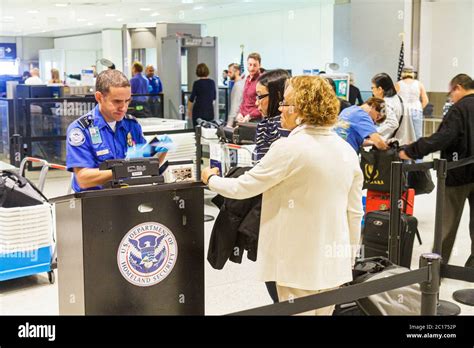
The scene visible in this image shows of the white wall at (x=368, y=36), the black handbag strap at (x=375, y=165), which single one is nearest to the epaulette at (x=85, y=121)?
the black handbag strap at (x=375, y=165)

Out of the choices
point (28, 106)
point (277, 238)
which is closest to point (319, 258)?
point (277, 238)

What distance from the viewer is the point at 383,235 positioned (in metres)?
5.07

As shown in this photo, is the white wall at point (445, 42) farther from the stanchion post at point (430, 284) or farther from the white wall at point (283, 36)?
the stanchion post at point (430, 284)

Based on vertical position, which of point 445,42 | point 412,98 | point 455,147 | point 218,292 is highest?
point 445,42

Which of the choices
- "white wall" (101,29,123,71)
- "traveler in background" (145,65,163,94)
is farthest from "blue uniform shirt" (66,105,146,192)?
"white wall" (101,29,123,71)

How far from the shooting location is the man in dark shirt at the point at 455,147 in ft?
15.7

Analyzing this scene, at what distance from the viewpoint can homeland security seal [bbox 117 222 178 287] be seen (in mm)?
2369

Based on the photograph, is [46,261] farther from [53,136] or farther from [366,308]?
[53,136]

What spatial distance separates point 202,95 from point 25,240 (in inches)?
247

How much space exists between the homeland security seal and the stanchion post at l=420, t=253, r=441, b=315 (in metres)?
0.97

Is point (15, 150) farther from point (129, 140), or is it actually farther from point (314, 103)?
point (314, 103)

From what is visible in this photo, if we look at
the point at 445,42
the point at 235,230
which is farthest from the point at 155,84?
the point at 235,230

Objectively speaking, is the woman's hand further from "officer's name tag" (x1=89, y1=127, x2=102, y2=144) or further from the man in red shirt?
the man in red shirt
